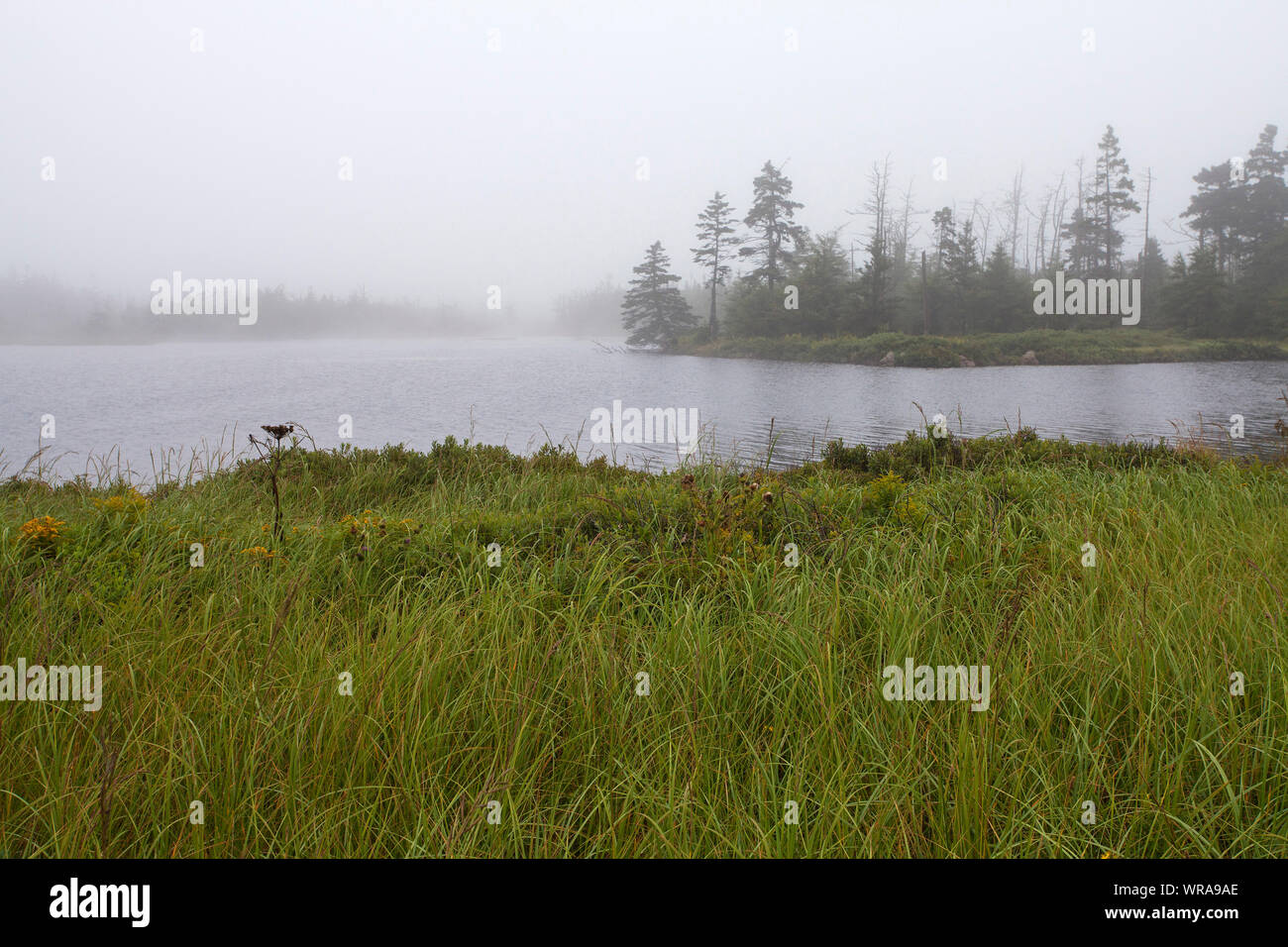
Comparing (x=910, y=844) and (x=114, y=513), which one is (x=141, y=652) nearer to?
(x=114, y=513)

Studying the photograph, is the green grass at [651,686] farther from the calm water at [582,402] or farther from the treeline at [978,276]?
the treeline at [978,276]

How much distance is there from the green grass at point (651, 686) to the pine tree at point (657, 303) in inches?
1837

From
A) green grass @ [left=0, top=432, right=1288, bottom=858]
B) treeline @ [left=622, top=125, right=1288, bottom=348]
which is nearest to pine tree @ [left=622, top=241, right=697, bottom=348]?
treeline @ [left=622, top=125, right=1288, bottom=348]

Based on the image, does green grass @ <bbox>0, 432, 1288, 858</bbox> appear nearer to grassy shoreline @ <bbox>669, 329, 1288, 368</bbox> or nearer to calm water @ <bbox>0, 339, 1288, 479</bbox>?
calm water @ <bbox>0, 339, 1288, 479</bbox>

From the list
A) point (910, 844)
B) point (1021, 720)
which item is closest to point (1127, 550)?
point (1021, 720)

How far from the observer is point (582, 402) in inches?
762

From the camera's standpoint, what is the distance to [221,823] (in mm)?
2182

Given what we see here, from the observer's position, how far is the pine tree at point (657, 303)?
50.5m

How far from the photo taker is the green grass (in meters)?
2.17

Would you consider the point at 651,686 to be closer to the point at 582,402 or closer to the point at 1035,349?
the point at 582,402

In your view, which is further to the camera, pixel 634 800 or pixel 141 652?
pixel 141 652

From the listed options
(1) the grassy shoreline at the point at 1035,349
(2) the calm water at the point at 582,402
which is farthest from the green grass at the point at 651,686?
(1) the grassy shoreline at the point at 1035,349

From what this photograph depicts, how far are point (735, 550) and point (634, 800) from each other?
6.65ft

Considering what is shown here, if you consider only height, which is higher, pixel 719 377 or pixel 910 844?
pixel 719 377
